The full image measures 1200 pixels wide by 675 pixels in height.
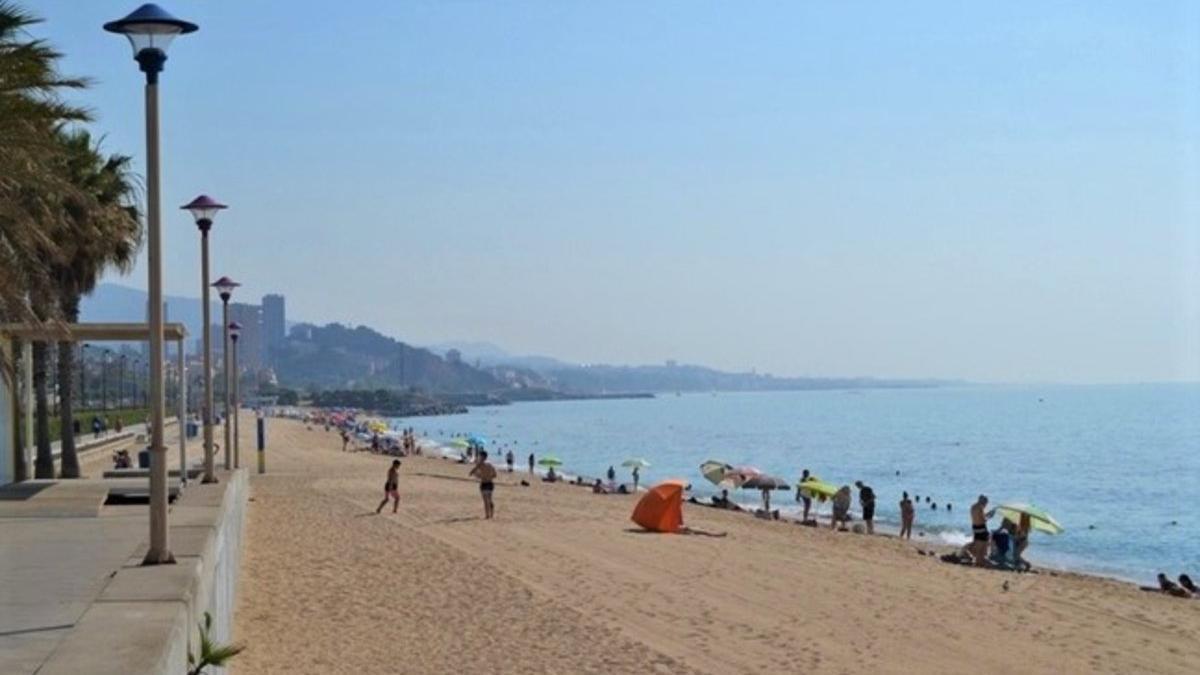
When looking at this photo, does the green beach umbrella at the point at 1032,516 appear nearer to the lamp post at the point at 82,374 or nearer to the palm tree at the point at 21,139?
the palm tree at the point at 21,139

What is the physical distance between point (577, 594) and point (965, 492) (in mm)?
48592

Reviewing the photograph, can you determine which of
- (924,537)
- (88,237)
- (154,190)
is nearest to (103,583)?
(154,190)

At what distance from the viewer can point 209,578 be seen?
9047mm

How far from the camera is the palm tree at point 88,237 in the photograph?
78.7ft

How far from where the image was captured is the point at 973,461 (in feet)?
283

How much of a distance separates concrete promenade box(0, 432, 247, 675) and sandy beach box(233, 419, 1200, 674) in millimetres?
1360

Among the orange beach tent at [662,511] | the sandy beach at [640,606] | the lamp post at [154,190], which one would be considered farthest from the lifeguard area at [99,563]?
the orange beach tent at [662,511]

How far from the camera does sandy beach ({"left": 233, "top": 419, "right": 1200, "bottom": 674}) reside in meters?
13.4

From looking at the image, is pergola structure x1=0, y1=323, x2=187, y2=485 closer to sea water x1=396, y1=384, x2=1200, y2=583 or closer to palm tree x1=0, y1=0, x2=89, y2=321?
palm tree x1=0, y1=0, x2=89, y2=321

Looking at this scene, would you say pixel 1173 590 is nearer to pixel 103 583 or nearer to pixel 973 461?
pixel 103 583

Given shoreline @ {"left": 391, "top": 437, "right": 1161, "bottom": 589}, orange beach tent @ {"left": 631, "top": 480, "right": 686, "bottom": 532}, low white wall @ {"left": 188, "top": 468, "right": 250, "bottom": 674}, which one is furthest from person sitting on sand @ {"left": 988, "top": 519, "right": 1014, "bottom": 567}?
low white wall @ {"left": 188, "top": 468, "right": 250, "bottom": 674}

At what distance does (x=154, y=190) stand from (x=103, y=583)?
2.95 metres

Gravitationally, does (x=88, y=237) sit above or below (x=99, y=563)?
above

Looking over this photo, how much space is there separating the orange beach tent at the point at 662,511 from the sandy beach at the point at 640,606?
63 cm
